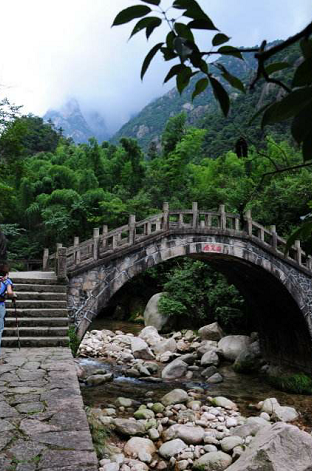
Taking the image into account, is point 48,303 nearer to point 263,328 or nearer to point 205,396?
point 205,396

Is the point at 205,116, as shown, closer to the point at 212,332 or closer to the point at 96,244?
the point at 212,332

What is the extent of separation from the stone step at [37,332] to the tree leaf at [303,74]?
21.6 ft

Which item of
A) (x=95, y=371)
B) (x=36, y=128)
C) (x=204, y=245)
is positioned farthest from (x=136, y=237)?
(x=36, y=128)

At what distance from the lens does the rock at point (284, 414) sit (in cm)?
916

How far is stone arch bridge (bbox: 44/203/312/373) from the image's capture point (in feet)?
31.9

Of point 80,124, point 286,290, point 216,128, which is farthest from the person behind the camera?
point 80,124

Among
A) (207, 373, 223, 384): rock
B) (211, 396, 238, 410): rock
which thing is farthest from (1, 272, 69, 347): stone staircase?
(207, 373, 223, 384): rock

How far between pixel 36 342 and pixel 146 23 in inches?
247

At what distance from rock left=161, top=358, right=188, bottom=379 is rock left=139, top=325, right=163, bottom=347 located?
2.77 meters

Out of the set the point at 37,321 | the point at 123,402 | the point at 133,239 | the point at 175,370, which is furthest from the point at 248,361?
the point at 37,321

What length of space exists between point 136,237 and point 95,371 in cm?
498

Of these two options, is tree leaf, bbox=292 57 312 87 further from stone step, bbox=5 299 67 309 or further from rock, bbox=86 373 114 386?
rock, bbox=86 373 114 386

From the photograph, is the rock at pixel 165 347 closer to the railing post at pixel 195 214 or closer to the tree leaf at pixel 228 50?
the railing post at pixel 195 214

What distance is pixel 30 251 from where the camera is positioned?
2119 centimetres
